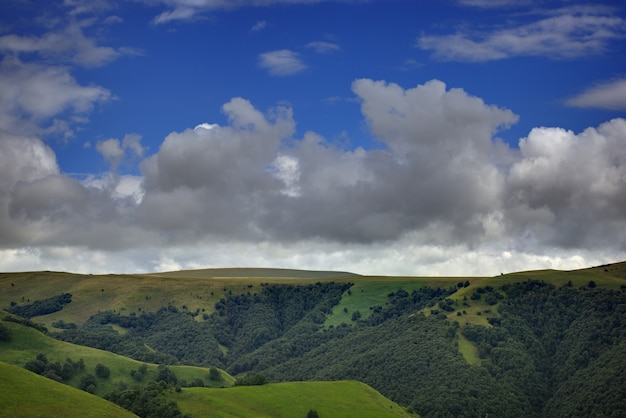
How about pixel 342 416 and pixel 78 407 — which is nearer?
pixel 78 407

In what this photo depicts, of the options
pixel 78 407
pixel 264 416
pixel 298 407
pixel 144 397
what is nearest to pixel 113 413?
pixel 78 407

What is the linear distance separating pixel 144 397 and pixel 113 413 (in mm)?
36079

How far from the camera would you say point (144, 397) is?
17375 cm

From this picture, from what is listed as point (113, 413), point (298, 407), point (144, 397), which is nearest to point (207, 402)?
point (144, 397)

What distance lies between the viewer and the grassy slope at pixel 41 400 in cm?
12481

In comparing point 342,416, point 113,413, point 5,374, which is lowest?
point 342,416

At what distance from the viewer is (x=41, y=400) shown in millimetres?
130875

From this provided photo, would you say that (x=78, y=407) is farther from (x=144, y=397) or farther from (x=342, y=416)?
(x=342, y=416)

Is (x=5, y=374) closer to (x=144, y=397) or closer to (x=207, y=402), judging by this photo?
(x=144, y=397)

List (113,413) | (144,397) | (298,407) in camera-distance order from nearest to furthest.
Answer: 1. (113,413)
2. (144,397)
3. (298,407)

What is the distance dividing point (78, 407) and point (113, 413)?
25.9ft

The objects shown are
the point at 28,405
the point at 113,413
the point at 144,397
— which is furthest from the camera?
the point at 144,397

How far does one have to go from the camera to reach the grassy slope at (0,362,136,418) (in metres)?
125

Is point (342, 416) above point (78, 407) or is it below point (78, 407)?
below
